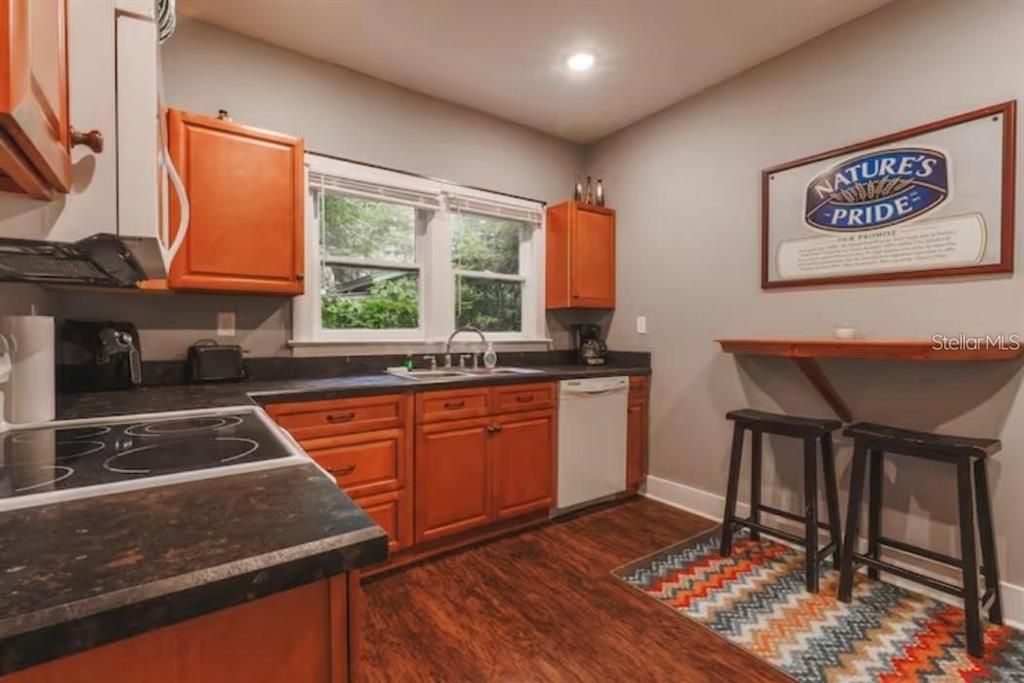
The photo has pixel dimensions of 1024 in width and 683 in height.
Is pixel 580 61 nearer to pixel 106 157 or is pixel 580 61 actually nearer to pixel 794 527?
pixel 106 157

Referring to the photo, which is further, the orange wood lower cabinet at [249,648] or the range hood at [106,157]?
the range hood at [106,157]

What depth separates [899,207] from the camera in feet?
7.37

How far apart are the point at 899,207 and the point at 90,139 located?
2886 mm

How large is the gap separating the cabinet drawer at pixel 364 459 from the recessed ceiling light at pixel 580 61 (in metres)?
2.20

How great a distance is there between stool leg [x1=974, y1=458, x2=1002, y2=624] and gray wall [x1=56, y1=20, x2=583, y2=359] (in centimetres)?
289

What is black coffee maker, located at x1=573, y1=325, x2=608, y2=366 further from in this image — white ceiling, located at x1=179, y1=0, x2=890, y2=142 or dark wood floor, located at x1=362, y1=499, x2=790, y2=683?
white ceiling, located at x1=179, y1=0, x2=890, y2=142

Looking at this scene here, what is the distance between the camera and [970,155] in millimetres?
2047

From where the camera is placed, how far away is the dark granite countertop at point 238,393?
5.47 ft

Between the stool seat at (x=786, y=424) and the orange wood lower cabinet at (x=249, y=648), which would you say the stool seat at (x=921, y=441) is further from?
the orange wood lower cabinet at (x=249, y=648)

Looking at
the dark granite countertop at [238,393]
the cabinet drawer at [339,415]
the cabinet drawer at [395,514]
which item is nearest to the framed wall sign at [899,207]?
the dark granite countertop at [238,393]

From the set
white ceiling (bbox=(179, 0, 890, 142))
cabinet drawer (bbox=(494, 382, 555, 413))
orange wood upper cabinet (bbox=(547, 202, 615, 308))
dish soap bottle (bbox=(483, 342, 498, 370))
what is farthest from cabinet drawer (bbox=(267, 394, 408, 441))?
white ceiling (bbox=(179, 0, 890, 142))

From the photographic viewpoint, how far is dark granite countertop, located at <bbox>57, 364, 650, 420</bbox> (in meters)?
1.67

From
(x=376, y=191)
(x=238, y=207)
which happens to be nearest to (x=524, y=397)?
(x=376, y=191)

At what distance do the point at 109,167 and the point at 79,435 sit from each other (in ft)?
2.41
